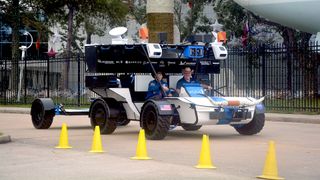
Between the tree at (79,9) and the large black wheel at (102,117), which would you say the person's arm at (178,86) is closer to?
the large black wheel at (102,117)

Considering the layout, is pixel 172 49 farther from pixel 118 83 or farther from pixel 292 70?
pixel 292 70

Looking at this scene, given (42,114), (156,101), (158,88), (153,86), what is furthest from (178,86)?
(42,114)

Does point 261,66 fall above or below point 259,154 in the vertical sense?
above

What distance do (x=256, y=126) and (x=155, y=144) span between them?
3.04 metres

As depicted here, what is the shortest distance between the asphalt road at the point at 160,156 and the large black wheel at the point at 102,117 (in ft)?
0.97

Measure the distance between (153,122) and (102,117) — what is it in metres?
2.20

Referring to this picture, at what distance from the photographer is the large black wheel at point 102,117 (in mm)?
16469

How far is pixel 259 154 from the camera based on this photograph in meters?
12.5

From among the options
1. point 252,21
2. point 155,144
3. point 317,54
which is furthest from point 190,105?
point 252,21

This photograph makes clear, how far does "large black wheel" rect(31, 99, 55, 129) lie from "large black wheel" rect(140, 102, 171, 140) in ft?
13.6

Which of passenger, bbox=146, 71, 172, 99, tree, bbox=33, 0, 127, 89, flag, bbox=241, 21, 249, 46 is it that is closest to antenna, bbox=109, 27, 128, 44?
passenger, bbox=146, 71, 172, 99

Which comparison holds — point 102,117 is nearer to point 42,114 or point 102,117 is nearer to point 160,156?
point 42,114

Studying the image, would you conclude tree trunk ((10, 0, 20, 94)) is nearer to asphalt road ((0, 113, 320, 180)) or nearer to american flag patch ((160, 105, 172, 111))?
asphalt road ((0, 113, 320, 180))

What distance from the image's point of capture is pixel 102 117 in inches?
662
